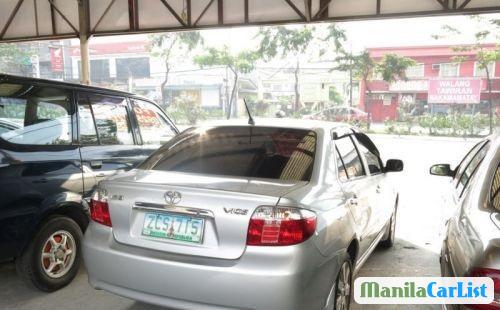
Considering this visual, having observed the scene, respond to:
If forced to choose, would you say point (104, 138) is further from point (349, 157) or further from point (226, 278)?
point (226, 278)

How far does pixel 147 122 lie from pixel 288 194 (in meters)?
3.02

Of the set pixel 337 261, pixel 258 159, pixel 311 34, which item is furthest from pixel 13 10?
pixel 311 34

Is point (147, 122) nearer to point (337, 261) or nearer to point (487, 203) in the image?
point (337, 261)

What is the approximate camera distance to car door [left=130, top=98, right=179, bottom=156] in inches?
197

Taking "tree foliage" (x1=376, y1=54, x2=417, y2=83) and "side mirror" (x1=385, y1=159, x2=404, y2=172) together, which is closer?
"side mirror" (x1=385, y1=159, x2=404, y2=172)

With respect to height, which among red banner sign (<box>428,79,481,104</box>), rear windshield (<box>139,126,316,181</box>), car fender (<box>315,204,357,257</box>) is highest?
red banner sign (<box>428,79,481,104</box>)

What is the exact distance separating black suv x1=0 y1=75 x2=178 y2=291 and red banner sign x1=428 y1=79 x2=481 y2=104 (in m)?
28.3

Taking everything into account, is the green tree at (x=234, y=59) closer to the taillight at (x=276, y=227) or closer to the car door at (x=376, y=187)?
the car door at (x=376, y=187)

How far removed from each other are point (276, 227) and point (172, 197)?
631mm

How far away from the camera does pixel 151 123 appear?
5203 mm

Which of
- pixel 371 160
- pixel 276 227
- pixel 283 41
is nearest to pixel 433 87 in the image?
pixel 283 41

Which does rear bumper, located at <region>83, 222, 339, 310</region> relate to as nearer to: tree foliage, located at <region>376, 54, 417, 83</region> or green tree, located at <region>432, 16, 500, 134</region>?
green tree, located at <region>432, 16, 500, 134</region>

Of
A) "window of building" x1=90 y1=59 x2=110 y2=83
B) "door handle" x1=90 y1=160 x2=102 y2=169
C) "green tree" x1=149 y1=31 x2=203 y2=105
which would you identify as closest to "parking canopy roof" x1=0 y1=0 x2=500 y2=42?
"door handle" x1=90 y1=160 x2=102 y2=169

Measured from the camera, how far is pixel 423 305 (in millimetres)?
3709
